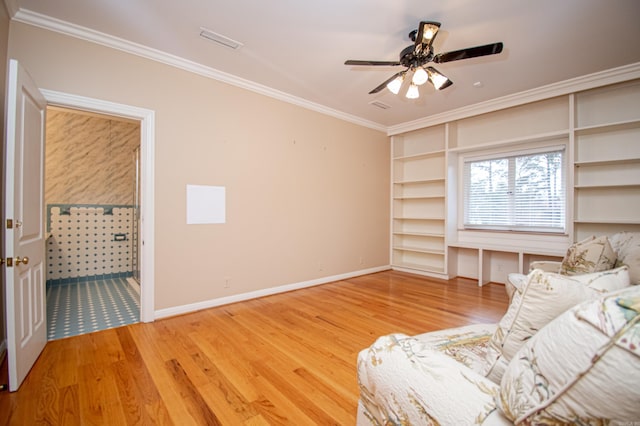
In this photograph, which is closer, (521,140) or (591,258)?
(591,258)

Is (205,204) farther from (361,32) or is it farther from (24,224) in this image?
(361,32)

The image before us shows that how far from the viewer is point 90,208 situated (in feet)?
14.8

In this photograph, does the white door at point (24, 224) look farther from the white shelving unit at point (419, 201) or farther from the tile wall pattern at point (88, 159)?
the white shelving unit at point (419, 201)

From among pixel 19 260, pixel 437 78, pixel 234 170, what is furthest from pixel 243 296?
pixel 437 78

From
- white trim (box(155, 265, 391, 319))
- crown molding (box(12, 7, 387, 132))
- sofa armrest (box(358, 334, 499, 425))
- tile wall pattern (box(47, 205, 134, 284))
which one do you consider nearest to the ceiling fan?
crown molding (box(12, 7, 387, 132))

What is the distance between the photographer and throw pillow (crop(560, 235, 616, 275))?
1.99 meters

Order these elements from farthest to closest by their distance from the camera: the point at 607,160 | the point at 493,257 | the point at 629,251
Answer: the point at 493,257
the point at 607,160
the point at 629,251

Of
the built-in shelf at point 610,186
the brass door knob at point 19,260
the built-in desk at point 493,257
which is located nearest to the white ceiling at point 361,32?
the built-in shelf at point 610,186

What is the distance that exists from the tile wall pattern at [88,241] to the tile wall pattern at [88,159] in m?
0.19

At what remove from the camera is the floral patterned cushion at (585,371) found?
0.53 metres

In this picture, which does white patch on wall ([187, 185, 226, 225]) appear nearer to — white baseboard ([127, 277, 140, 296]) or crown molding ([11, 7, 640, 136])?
crown molding ([11, 7, 640, 136])

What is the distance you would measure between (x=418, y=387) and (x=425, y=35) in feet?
8.20

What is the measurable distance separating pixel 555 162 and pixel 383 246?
307cm

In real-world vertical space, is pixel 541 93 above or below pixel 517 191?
above
